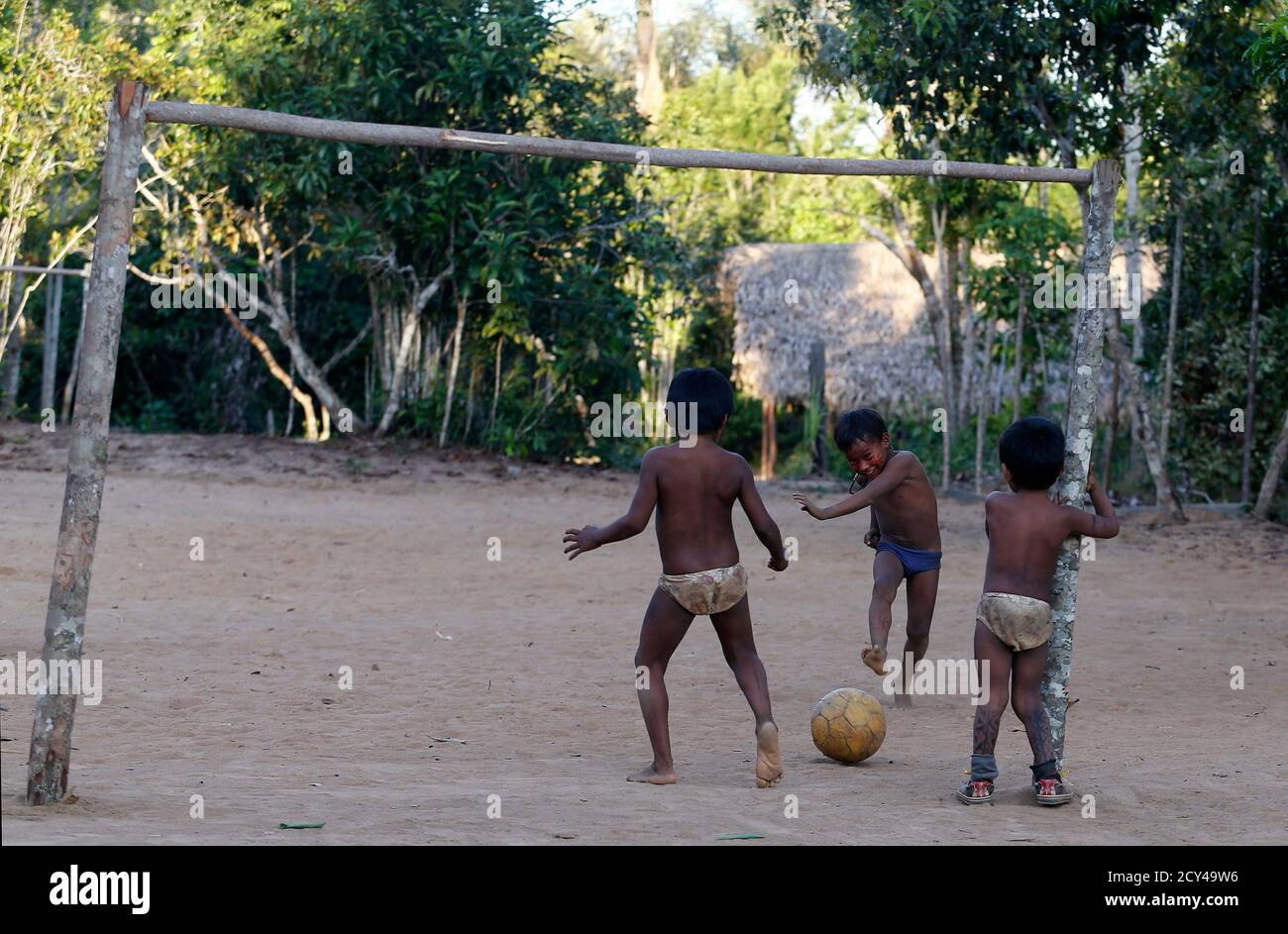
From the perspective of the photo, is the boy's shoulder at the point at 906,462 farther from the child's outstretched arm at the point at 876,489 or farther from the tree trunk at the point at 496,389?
the tree trunk at the point at 496,389

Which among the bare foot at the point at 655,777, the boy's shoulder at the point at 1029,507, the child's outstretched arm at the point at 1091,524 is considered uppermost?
the boy's shoulder at the point at 1029,507

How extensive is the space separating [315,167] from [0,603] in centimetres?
800

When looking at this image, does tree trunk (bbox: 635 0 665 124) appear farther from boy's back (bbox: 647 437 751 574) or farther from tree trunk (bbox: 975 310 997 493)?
boy's back (bbox: 647 437 751 574)

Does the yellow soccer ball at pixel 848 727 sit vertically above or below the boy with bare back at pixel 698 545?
below

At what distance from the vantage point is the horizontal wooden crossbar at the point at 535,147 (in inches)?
186

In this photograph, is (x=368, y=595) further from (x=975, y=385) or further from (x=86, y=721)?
(x=975, y=385)

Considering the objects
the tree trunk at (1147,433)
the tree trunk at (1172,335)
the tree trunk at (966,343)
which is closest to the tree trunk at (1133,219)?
the tree trunk at (1172,335)

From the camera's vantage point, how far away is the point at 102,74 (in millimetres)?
16750

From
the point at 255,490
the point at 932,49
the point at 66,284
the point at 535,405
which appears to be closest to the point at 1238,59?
the point at 932,49

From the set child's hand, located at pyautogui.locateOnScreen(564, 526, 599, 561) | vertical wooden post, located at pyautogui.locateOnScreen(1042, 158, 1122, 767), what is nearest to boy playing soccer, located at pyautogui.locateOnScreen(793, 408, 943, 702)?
vertical wooden post, located at pyautogui.locateOnScreen(1042, 158, 1122, 767)

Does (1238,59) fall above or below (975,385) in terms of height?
above

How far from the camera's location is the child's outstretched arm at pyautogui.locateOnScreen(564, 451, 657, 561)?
5.06 meters

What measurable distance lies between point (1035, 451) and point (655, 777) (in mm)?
1785

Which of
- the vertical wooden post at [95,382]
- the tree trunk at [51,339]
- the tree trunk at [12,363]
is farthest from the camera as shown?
the tree trunk at [51,339]
